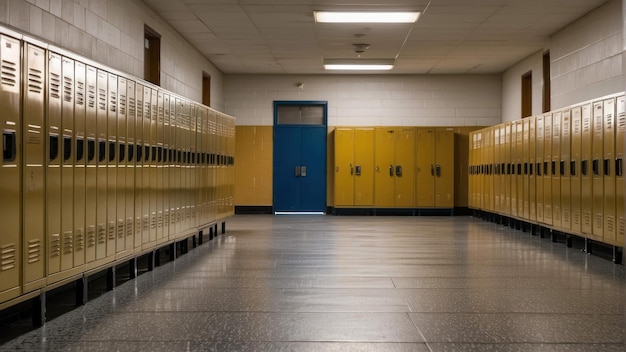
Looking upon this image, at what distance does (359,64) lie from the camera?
44.4 ft

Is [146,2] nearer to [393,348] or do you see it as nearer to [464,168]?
[393,348]

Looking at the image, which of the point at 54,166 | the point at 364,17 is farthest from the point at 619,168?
the point at 54,166

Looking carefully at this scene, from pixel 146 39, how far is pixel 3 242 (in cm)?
631

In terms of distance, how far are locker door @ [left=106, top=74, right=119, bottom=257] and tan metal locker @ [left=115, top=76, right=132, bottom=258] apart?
2.5 inches

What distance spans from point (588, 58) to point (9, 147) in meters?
8.15

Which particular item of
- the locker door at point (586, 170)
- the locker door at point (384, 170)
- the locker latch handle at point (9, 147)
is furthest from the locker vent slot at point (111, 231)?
the locker door at point (384, 170)

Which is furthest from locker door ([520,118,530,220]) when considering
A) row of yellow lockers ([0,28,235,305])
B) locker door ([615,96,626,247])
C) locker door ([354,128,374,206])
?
row of yellow lockers ([0,28,235,305])

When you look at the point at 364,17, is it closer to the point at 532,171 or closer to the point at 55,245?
the point at 532,171

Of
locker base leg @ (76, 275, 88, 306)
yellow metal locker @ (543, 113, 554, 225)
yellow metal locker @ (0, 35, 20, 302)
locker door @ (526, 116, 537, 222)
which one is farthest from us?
locker door @ (526, 116, 537, 222)

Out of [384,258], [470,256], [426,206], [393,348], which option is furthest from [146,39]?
[426,206]

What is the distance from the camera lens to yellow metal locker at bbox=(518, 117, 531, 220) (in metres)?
10.1

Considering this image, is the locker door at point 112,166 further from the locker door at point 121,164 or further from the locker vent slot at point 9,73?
the locker vent slot at point 9,73

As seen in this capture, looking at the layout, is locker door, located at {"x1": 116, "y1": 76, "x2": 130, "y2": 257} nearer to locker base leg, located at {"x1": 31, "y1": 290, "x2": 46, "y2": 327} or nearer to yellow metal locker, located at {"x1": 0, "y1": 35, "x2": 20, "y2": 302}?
locker base leg, located at {"x1": 31, "y1": 290, "x2": 46, "y2": 327}

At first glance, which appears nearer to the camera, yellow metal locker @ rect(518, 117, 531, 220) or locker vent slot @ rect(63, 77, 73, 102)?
locker vent slot @ rect(63, 77, 73, 102)
